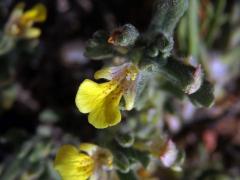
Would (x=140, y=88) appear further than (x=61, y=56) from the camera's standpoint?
No

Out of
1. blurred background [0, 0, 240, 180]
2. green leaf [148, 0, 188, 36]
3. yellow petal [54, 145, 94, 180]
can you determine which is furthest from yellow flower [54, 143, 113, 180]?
green leaf [148, 0, 188, 36]

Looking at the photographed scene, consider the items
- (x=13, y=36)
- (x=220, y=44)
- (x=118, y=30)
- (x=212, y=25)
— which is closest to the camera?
(x=118, y=30)

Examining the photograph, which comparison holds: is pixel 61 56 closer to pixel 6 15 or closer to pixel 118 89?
pixel 6 15

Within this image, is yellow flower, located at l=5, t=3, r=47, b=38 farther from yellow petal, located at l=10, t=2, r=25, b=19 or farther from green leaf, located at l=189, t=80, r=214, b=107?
green leaf, located at l=189, t=80, r=214, b=107

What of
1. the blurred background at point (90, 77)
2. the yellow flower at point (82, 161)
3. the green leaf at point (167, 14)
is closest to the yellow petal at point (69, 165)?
the yellow flower at point (82, 161)

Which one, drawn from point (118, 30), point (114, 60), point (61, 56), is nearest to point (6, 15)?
point (61, 56)

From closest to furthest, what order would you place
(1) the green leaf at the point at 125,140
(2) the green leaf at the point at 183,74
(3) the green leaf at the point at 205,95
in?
1. (2) the green leaf at the point at 183,74
2. (3) the green leaf at the point at 205,95
3. (1) the green leaf at the point at 125,140

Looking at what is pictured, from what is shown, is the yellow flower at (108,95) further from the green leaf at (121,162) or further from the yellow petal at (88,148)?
the green leaf at (121,162)
